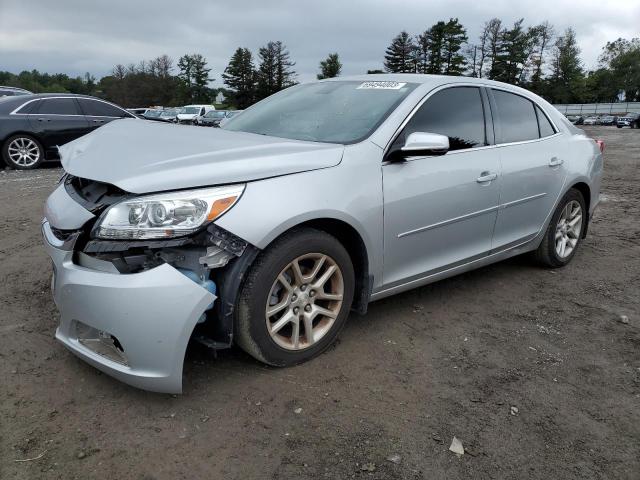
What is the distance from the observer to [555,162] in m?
4.25

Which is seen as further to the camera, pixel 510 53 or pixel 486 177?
pixel 510 53

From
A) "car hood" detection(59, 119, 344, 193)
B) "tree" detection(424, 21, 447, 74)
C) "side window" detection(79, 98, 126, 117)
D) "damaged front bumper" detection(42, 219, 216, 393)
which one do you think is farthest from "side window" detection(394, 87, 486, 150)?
→ "tree" detection(424, 21, 447, 74)

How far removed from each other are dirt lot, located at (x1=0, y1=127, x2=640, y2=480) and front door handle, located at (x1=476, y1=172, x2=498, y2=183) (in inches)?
36.3

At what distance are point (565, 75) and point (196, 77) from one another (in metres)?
69.0

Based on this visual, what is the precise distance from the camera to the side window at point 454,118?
10.9ft

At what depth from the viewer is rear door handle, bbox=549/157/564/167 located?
166 inches

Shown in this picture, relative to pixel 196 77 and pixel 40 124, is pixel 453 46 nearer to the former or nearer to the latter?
pixel 196 77

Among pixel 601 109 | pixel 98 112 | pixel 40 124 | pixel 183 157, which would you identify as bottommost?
pixel 183 157

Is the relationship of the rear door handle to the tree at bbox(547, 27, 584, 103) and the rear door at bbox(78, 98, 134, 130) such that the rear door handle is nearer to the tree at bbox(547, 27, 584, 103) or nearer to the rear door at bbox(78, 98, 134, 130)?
the rear door at bbox(78, 98, 134, 130)

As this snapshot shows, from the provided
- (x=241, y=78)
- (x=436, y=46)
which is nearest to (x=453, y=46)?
(x=436, y=46)

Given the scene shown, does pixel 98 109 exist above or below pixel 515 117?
Answer: above

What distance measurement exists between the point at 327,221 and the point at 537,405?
139 centimetres

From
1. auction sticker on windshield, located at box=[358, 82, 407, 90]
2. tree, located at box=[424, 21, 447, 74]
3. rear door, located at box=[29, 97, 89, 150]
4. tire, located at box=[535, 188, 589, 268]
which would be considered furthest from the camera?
tree, located at box=[424, 21, 447, 74]

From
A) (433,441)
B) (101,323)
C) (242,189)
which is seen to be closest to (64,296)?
(101,323)
